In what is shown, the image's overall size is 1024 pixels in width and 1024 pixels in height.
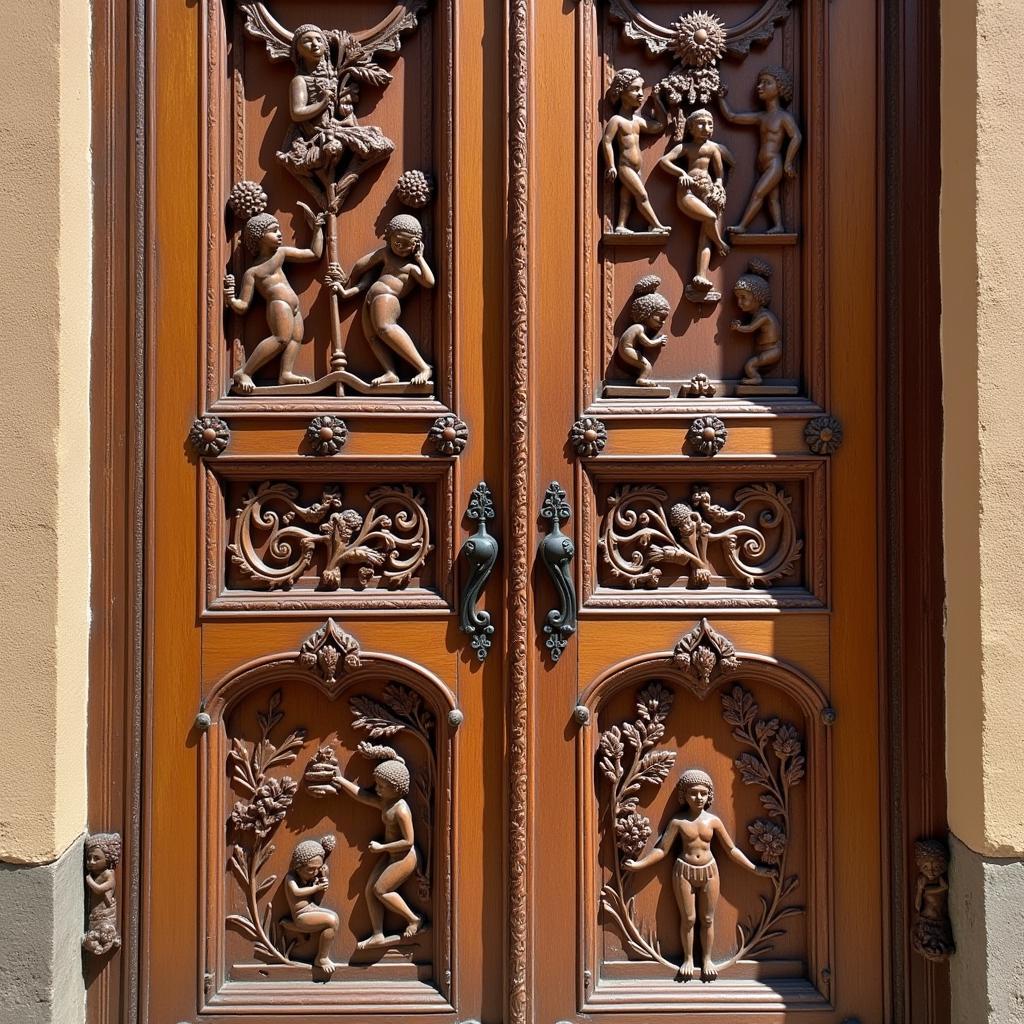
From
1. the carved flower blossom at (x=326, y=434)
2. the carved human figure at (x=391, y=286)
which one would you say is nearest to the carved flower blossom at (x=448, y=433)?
the carved human figure at (x=391, y=286)

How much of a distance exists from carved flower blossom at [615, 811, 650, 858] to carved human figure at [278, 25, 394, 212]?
1.74 metres

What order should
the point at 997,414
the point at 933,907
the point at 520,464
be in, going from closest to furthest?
the point at 997,414 → the point at 933,907 → the point at 520,464

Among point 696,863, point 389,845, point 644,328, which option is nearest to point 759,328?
point 644,328

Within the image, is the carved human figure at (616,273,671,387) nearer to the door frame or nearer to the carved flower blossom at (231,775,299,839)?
the door frame

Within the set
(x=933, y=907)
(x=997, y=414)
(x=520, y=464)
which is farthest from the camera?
(x=520, y=464)

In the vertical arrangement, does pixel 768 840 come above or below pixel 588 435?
below

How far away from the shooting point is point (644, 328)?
255 cm

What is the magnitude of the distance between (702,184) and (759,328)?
15.5 inches

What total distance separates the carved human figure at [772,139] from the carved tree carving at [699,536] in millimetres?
704

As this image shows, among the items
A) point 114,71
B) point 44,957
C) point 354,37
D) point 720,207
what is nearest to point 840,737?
point 720,207

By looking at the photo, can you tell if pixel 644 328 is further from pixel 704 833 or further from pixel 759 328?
pixel 704 833

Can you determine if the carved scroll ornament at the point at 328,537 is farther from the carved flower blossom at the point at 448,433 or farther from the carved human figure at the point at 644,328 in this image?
the carved human figure at the point at 644,328

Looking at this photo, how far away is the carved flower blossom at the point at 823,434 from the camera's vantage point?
2.51 m

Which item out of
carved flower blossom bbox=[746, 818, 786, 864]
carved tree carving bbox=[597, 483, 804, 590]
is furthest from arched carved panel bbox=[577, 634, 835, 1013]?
carved tree carving bbox=[597, 483, 804, 590]
